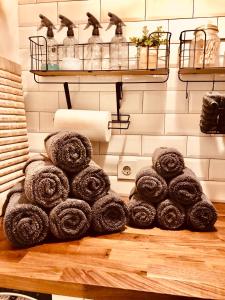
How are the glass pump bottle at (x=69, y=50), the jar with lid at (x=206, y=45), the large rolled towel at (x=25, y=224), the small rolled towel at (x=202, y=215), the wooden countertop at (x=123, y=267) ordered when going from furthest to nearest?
the glass pump bottle at (x=69, y=50) < the jar with lid at (x=206, y=45) < the small rolled towel at (x=202, y=215) < the large rolled towel at (x=25, y=224) < the wooden countertop at (x=123, y=267)

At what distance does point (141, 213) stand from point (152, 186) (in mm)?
95

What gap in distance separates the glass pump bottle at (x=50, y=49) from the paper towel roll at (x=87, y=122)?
0.18m

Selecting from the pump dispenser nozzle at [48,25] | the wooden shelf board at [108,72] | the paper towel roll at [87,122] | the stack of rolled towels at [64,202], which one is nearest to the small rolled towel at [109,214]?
the stack of rolled towels at [64,202]

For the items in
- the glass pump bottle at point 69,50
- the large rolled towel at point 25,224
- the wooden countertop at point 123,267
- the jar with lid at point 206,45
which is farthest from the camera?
the glass pump bottle at point 69,50

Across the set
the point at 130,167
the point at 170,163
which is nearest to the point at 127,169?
the point at 130,167

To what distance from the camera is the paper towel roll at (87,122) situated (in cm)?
100

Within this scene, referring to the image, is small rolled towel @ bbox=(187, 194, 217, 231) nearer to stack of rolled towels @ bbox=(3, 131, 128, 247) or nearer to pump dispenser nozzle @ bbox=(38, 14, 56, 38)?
stack of rolled towels @ bbox=(3, 131, 128, 247)

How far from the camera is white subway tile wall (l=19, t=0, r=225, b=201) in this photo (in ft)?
3.35

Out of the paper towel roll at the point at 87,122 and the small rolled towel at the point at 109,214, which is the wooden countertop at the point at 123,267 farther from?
the paper towel roll at the point at 87,122

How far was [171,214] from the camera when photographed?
812 millimetres

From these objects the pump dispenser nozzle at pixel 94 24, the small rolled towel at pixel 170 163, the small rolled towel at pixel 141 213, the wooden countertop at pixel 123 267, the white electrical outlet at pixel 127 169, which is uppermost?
the pump dispenser nozzle at pixel 94 24

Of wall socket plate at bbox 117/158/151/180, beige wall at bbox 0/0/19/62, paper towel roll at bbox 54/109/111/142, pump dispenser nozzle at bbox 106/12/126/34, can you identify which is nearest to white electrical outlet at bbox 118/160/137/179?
wall socket plate at bbox 117/158/151/180

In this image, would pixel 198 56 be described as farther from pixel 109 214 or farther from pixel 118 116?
pixel 109 214

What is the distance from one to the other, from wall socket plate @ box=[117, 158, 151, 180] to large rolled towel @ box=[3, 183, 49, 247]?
0.46 meters
